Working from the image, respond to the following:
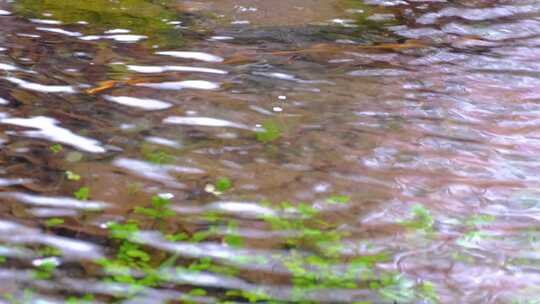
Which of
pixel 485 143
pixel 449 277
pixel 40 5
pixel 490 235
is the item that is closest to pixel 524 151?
pixel 485 143

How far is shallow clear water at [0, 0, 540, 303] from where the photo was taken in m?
2.72

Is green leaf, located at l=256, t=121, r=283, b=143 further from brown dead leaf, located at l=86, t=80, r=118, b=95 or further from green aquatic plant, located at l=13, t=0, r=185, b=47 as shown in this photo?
green aquatic plant, located at l=13, t=0, r=185, b=47

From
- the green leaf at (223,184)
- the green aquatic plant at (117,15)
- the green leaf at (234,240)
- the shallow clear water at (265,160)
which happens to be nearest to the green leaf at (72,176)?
the shallow clear water at (265,160)

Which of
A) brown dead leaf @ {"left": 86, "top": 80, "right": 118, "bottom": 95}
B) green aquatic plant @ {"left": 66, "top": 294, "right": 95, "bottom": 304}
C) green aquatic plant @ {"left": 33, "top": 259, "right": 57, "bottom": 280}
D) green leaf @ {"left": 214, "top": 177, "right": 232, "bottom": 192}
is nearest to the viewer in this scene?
green aquatic plant @ {"left": 66, "top": 294, "right": 95, "bottom": 304}

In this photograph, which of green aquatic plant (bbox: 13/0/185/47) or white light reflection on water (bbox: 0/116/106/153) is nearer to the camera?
white light reflection on water (bbox: 0/116/106/153)

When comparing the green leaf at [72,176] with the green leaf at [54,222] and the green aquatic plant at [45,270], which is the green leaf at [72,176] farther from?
the green aquatic plant at [45,270]

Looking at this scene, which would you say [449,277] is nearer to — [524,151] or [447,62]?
[524,151]

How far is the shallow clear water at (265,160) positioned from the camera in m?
2.72

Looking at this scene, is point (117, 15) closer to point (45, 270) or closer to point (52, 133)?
point (52, 133)

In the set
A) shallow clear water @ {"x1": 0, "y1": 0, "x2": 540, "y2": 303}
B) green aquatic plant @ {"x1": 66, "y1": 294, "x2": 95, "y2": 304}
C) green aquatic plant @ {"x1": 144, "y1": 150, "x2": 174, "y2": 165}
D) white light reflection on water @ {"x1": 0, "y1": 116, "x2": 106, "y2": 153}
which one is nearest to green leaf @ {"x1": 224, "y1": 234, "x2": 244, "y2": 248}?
shallow clear water @ {"x1": 0, "y1": 0, "x2": 540, "y2": 303}

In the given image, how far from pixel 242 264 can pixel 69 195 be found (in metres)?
0.96

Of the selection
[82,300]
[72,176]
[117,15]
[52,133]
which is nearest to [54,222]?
[72,176]

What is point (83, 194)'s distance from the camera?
10.6 ft

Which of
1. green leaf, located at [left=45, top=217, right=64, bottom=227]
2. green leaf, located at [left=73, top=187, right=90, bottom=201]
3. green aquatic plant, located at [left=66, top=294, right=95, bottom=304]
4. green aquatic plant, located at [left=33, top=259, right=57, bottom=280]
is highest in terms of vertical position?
green leaf, located at [left=73, top=187, right=90, bottom=201]
